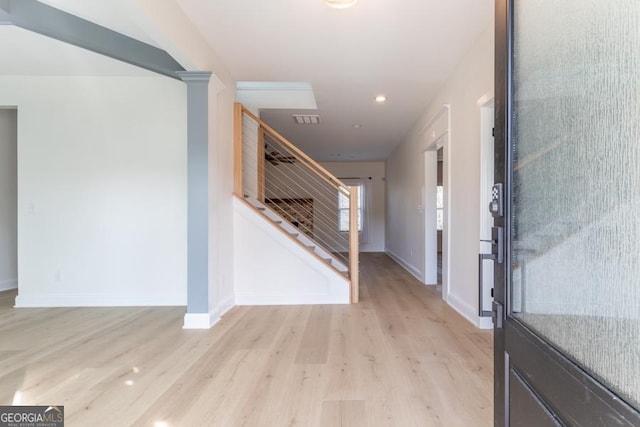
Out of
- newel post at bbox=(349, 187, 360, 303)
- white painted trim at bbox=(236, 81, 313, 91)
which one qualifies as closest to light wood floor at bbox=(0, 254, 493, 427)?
newel post at bbox=(349, 187, 360, 303)

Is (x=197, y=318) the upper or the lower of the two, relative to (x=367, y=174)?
lower

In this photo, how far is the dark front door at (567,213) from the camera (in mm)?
573

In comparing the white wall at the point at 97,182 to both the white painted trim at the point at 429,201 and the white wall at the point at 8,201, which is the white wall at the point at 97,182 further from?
the white painted trim at the point at 429,201

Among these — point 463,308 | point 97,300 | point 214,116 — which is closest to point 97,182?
point 97,300

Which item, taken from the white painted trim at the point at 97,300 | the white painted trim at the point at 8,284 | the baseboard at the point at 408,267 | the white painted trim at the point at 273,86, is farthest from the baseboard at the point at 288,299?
the white painted trim at the point at 8,284

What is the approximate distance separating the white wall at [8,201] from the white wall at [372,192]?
6.25 meters

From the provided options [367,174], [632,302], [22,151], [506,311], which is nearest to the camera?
[632,302]

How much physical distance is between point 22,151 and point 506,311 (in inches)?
180

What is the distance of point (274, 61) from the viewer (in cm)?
319

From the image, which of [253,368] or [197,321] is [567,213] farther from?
[197,321]

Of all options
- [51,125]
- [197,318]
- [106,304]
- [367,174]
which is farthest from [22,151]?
[367,174]

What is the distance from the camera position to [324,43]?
9.27ft

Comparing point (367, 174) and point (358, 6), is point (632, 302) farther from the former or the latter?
point (367, 174)

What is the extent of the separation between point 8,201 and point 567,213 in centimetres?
595
